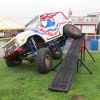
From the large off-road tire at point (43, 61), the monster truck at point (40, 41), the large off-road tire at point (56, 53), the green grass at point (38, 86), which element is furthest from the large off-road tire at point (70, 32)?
the large off-road tire at point (56, 53)

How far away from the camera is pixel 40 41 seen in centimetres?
829

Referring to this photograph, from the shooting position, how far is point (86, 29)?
3152 centimetres

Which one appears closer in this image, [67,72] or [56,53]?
[67,72]

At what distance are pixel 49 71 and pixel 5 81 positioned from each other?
175cm

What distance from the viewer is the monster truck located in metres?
7.25

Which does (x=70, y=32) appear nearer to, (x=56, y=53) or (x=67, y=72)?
(x=56, y=53)

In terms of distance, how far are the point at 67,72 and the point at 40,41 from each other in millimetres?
2463

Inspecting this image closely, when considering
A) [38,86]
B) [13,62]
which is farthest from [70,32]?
[38,86]

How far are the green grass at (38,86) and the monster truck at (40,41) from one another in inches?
21.8

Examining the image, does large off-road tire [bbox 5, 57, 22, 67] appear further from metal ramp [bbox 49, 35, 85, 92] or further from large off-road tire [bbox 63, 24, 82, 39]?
metal ramp [bbox 49, 35, 85, 92]

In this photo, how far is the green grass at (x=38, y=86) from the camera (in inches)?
197

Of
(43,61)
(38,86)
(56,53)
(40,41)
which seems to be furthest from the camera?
(56,53)

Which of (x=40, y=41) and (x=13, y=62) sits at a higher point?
(x=40, y=41)

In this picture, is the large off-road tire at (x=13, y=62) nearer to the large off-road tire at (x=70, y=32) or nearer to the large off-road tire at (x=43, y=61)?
the large off-road tire at (x=43, y=61)
